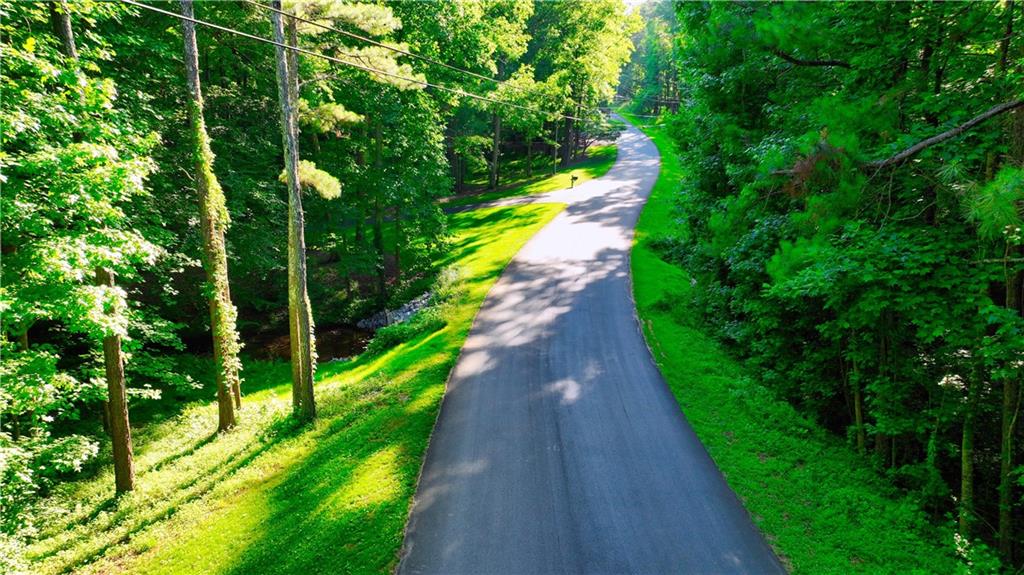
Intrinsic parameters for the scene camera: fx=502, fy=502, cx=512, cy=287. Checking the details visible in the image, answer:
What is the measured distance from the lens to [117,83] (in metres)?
12.0

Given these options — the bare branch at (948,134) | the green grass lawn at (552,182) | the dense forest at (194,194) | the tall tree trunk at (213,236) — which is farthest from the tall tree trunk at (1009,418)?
the green grass lawn at (552,182)

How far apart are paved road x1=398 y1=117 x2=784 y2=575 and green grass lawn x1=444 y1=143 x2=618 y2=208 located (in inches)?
747

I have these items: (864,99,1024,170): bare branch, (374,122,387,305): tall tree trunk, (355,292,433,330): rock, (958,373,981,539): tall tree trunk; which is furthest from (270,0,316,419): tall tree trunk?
(958,373,981,539): tall tree trunk

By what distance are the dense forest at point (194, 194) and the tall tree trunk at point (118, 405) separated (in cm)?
4

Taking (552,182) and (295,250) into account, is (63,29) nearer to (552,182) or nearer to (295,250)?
(295,250)

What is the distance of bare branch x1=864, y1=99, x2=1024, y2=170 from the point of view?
482 cm

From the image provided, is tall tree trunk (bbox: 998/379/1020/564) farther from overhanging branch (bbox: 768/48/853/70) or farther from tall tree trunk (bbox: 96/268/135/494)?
tall tree trunk (bbox: 96/268/135/494)

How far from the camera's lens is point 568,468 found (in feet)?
29.1

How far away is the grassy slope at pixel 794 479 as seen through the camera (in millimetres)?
6727

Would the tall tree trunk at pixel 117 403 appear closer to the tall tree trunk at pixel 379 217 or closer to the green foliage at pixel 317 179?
the green foliage at pixel 317 179

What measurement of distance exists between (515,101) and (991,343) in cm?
2441

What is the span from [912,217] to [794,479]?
457 cm

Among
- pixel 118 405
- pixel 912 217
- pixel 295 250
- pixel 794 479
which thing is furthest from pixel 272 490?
pixel 912 217

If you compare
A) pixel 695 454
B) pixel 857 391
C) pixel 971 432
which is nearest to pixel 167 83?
pixel 695 454
